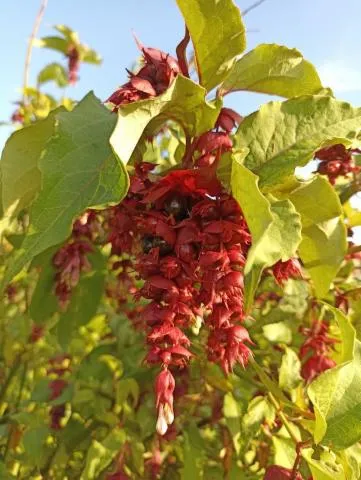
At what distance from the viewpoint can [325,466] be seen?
0.83 meters

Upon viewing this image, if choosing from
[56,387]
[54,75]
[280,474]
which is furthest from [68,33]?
[280,474]

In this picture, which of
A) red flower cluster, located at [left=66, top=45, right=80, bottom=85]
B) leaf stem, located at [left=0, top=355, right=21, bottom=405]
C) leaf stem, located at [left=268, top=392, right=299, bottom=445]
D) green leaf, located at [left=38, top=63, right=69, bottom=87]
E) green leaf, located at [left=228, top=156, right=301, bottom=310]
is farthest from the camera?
red flower cluster, located at [left=66, top=45, right=80, bottom=85]

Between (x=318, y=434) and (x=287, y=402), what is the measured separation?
0.65 ft

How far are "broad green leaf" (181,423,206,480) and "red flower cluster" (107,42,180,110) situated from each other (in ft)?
3.28

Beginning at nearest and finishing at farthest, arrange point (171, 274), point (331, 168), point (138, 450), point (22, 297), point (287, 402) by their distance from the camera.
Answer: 1. point (171, 274)
2. point (287, 402)
3. point (331, 168)
4. point (138, 450)
5. point (22, 297)

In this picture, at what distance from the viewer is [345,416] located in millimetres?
793

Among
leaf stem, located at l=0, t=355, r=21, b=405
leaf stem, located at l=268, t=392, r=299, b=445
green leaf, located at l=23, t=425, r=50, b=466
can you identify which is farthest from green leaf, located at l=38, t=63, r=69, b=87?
leaf stem, located at l=268, t=392, r=299, b=445

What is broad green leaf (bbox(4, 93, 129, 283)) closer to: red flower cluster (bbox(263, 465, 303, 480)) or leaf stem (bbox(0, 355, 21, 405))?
red flower cluster (bbox(263, 465, 303, 480))

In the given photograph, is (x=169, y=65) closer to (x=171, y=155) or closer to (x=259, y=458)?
(x=171, y=155)

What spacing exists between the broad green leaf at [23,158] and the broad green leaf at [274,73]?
0.29 metres

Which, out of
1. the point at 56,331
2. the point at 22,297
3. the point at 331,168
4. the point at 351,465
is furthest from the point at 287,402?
the point at 22,297

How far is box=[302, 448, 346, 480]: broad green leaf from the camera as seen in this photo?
0.77 m

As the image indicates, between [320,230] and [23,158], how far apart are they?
469mm

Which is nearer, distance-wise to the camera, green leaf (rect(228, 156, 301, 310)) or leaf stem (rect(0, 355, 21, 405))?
green leaf (rect(228, 156, 301, 310))
